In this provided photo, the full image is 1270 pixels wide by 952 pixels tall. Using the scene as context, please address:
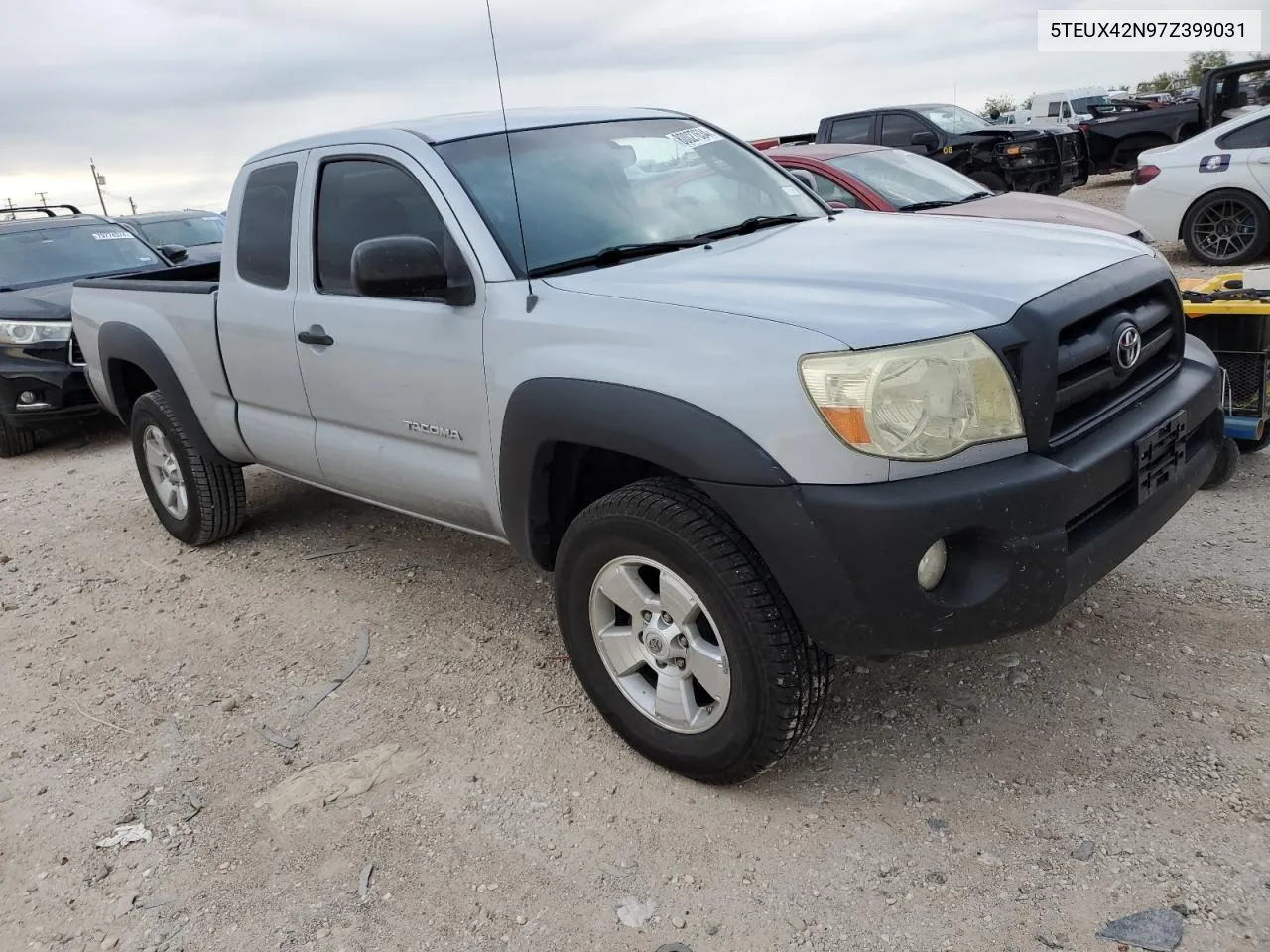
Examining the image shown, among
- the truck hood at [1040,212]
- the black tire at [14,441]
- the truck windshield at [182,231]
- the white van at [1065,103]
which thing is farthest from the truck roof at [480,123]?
the white van at [1065,103]

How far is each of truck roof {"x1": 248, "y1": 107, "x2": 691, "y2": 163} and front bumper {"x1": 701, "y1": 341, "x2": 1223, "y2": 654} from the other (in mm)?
1777

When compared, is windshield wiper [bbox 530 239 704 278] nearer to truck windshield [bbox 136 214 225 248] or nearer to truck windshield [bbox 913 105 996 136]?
truck windshield [bbox 136 214 225 248]

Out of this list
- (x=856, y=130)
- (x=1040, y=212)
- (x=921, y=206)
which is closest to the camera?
(x=1040, y=212)

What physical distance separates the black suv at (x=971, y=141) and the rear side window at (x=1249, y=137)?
11.8 ft

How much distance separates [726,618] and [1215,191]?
28.3 ft

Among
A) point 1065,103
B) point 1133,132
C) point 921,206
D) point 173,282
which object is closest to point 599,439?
point 173,282

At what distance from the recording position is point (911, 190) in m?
7.54

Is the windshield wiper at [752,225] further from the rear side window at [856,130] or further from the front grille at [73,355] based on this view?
the rear side window at [856,130]

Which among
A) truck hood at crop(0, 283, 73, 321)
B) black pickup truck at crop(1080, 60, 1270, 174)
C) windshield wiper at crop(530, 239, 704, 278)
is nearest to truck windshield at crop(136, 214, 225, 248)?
truck hood at crop(0, 283, 73, 321)

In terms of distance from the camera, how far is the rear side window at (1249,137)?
29.3 ft

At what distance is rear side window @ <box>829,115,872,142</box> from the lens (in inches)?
504

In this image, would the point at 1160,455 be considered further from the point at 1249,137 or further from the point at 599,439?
the point at 1249,137

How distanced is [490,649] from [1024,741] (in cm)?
186

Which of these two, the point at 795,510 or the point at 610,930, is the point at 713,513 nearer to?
the point at 795,510
